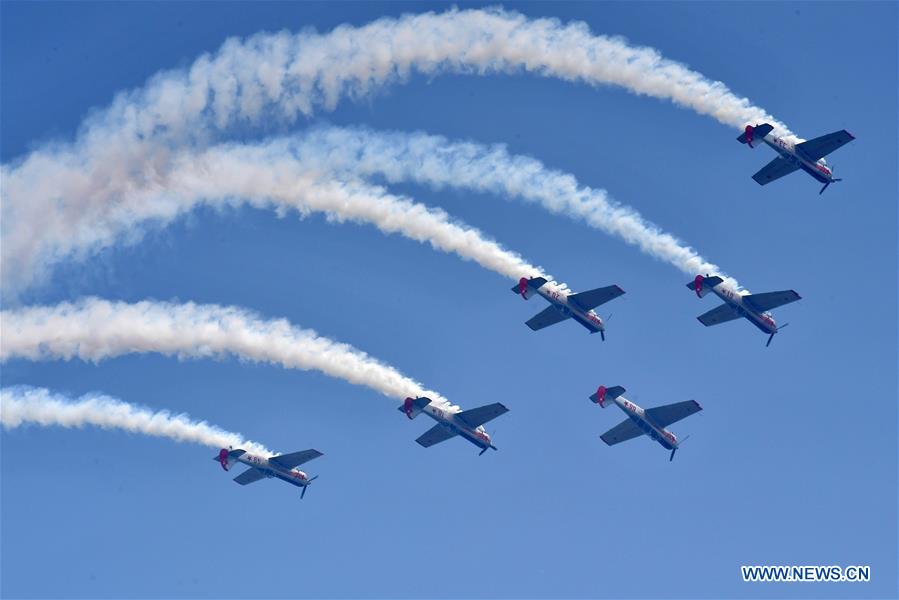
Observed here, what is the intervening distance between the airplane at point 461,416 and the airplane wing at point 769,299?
13342 mm

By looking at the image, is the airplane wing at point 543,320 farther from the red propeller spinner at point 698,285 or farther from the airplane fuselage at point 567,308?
the red propeller spinner at point 698,285

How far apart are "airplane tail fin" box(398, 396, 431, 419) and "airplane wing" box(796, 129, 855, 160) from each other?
70.6 feet

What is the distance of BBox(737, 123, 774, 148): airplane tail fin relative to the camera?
6097 cm

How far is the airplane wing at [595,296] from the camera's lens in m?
61.8

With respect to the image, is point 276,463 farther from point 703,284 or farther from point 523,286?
point 703,284

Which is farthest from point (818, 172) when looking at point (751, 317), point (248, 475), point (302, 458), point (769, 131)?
point (248, 475)

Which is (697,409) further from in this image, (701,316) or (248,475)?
(248,475)

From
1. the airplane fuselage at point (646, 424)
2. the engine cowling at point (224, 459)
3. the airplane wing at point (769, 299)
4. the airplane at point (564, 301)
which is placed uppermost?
the airplane wing at point (769, 299)

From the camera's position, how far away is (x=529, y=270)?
196ft

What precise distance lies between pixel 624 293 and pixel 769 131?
10.1 m

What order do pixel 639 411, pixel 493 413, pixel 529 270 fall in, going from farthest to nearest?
pixel 639 411, pixel 493 413, pixel 529 270

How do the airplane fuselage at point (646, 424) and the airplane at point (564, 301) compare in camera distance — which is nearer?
the airplane at point (564, 301)

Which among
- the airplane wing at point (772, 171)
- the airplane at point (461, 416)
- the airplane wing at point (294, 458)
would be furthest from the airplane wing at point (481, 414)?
the airplane wing at point (772, 171)

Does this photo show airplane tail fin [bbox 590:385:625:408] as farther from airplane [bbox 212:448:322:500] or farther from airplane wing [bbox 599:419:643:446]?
airplane [bbox 212:448:322:500]
